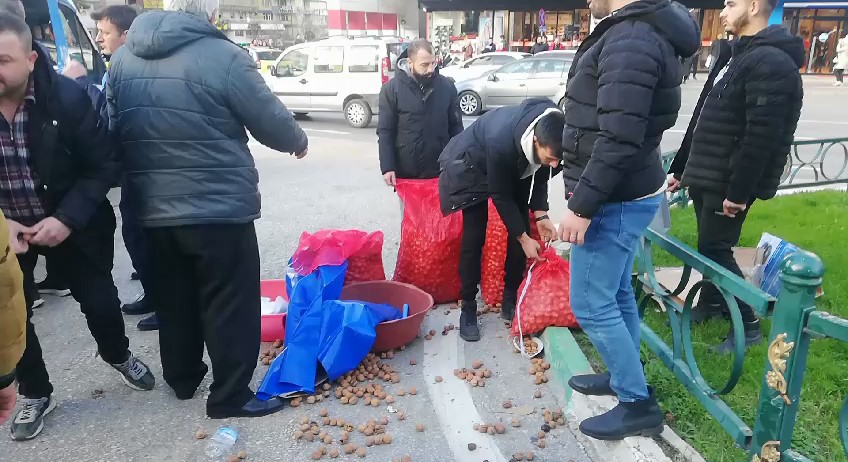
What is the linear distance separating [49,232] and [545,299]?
95.7 inches

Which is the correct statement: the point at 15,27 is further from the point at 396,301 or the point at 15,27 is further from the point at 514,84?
the point at 514,84

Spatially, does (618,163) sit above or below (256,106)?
below

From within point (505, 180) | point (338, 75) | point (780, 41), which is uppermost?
point (780, 41)

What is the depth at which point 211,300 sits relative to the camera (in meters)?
2.78

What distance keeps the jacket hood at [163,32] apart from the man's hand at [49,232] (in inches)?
30.8

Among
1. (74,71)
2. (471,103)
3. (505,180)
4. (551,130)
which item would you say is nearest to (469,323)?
(505,180)

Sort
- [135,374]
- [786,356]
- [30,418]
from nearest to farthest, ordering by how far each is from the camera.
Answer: [786,356], [30,418], [135,374]

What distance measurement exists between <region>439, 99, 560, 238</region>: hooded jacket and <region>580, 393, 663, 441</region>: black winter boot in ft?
3.59

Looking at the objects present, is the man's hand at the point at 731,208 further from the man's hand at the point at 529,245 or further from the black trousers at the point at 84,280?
the black trousers at the point at 84,280

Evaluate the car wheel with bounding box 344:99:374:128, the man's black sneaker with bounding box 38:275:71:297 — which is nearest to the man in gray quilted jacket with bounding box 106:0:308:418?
the man's black sneaker with bounding box 38:275:71:297

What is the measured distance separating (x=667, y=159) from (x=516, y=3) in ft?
86.5

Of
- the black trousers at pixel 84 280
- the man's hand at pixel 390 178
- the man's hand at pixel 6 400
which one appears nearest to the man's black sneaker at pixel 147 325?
the black trousers at pixel 84 280

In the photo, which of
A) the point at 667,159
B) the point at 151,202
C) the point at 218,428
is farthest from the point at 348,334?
the point at 667,159

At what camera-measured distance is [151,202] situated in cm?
259
